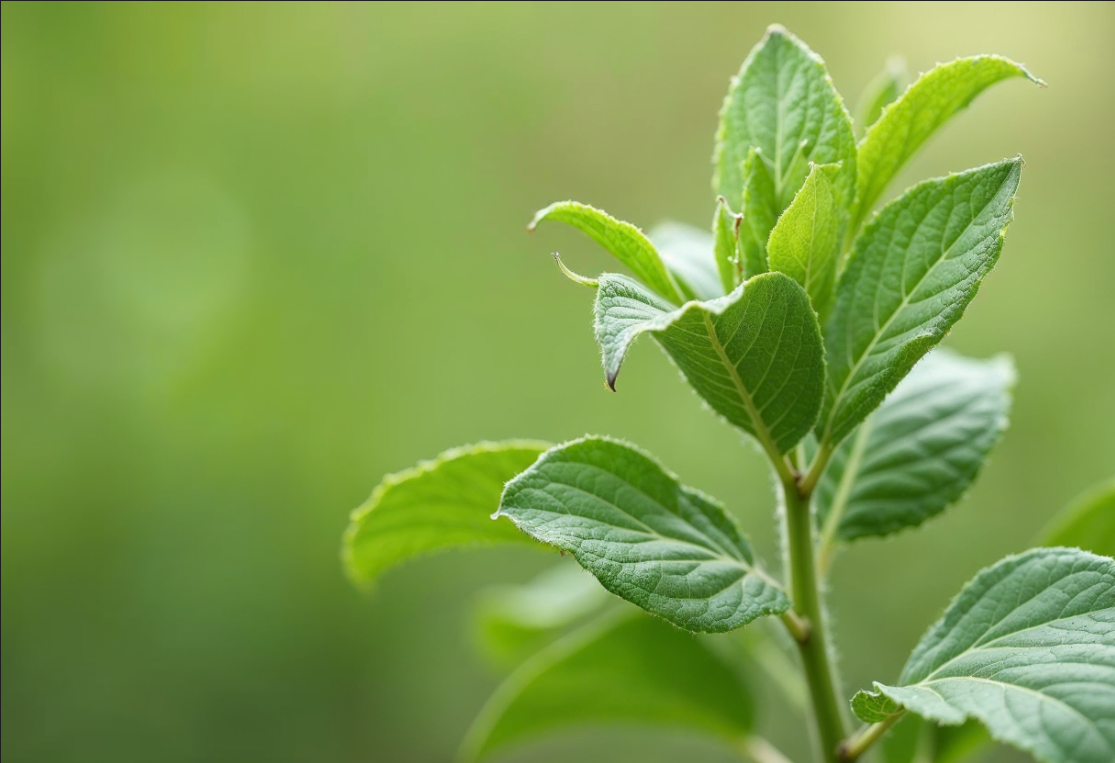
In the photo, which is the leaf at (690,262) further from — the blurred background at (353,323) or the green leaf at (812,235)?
the blurred background at (353,323)

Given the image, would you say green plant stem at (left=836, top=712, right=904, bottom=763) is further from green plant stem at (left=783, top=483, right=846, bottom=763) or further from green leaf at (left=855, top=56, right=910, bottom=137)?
green leaf at (left=855, top=56, right=910, bottom=137)

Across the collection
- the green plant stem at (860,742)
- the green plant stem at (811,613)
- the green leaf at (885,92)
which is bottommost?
the green plant stem at (860,742)

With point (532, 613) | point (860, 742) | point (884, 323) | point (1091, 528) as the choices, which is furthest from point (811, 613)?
point (532, 613)

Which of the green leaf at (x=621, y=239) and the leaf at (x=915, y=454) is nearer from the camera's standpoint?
Answer: the green leaf at (x=621, y=239)

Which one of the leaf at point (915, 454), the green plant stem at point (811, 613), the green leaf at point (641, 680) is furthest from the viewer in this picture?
the green leaf at point (641, 680)

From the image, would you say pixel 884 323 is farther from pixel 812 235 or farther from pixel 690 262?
pixel 690 262

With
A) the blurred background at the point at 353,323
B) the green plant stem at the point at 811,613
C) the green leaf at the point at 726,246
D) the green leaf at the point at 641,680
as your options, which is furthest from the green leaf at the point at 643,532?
the blurred background at the point at 353,323

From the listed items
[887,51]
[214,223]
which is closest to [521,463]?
[214,223]

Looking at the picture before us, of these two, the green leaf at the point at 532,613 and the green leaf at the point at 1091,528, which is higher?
the green leaf at the point at 1091,528
